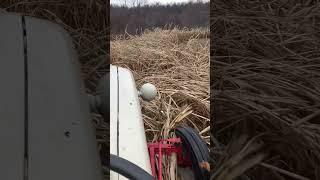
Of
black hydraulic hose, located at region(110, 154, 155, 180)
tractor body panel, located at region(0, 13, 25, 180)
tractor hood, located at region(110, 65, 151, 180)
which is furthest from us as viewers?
tractor hood, located at region(110, 65, 151, 180)

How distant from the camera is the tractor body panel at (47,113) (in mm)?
366

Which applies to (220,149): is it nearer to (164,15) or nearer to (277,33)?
(277,33)

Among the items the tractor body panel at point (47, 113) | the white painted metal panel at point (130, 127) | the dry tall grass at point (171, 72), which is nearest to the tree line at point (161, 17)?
the dry tall grass at point (171, 72)

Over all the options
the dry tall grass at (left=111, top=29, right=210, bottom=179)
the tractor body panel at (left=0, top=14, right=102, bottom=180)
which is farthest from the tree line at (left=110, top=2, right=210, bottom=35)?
the tractor body panel at (left=0, top=14, right=102, bottom=180)

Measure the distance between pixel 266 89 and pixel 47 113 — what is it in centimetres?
102

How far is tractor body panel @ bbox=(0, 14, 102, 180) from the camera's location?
1.20 ft

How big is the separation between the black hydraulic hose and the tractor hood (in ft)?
0.57

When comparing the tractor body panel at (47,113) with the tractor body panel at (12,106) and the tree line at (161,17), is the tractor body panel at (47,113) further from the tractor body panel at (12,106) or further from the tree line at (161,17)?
the tree line at (161,17)

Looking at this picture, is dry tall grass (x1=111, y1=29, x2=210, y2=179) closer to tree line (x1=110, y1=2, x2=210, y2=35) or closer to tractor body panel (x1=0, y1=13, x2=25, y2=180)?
tree line (x1=110, y1=2, x2=210, y2=35)

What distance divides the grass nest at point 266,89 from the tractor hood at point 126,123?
36cm

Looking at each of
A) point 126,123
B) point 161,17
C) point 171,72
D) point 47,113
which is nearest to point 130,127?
point 126,123

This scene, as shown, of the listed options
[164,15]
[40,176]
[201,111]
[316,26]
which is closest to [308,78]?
[316,26]

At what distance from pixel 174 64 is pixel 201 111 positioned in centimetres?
50

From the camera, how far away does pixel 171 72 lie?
88.8 inches
